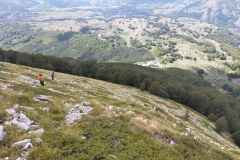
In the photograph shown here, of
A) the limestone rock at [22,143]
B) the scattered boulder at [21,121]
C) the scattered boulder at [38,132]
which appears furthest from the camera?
the scattered boulder at [21,121]

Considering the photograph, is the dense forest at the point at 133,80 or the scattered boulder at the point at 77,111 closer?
the scattered boulder at the point at 77,111

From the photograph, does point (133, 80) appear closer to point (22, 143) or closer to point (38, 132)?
point (38, 132)

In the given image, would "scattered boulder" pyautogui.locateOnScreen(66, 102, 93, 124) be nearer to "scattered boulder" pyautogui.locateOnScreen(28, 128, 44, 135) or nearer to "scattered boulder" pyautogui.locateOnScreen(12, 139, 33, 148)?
"scattered boulder" pyautogui.locateOnScreen(28, 128, 44, 135)

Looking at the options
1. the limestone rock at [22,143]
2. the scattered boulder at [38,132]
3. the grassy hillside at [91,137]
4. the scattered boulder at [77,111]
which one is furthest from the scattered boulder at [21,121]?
the scattered boulder at [77,111]

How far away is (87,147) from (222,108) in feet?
391

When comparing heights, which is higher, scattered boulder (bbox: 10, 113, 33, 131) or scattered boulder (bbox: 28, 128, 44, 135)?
scattered boulder (bbox: 10, 113, 33, 131)

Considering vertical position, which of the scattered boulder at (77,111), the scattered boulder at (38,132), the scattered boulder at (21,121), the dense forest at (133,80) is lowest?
the dense forest at (133,80)

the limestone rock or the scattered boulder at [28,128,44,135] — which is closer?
the limestone rock

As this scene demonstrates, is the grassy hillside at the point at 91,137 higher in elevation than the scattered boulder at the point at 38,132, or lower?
lower

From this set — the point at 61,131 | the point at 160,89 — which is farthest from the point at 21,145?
the point at 160,89

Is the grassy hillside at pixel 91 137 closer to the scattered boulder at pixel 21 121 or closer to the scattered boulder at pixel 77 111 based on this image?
the scattered boulder at pixel 77 111

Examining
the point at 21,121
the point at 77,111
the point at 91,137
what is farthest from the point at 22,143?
the point at 77,111

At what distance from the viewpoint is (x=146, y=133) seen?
23.5 m

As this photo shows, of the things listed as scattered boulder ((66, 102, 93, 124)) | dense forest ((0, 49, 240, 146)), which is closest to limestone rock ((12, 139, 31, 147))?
scattered boulder ((66, 102, 93, 124))
